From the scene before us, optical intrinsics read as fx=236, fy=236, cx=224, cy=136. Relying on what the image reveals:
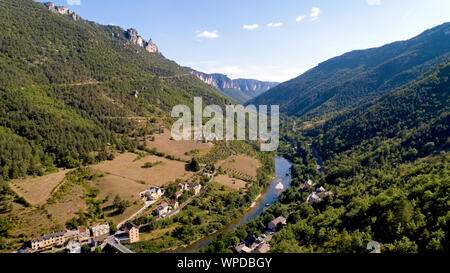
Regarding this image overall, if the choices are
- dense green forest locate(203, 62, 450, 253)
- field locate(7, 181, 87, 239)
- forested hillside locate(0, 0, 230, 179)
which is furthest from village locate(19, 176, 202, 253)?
forested hillside locate(0, 0, 230, 179)

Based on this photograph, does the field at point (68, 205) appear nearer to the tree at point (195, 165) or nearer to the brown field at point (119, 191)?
the brown field at point (119, 191)

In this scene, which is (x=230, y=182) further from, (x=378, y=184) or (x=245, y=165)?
(x=378, y=184)

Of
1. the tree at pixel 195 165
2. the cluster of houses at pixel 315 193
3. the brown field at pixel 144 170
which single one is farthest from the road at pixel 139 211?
the cluster of houses at pixel 315 193

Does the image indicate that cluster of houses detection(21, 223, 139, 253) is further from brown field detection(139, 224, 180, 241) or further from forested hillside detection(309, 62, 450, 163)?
forested hillside detection(309, 62, 450, 163)

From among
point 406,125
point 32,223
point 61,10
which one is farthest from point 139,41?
point 406,125

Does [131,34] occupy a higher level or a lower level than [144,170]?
higher
